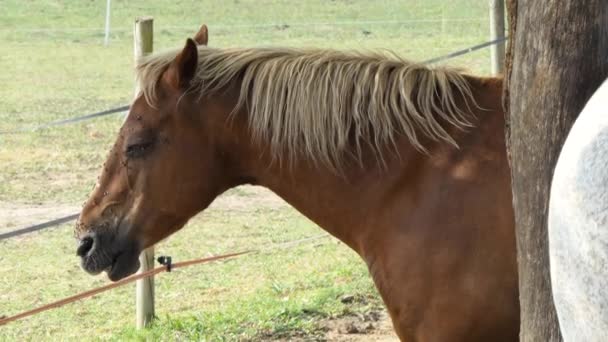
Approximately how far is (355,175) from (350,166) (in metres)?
0.03

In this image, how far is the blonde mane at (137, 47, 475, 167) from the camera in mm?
3318

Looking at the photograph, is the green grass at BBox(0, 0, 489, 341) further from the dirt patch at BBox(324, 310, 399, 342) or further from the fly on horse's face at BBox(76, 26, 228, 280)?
the fly on horse's face at BBox(76, 26, 228, 280)

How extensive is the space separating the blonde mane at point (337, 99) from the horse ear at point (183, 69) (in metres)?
0.03

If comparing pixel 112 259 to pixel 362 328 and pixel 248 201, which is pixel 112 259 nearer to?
pixel 362 328

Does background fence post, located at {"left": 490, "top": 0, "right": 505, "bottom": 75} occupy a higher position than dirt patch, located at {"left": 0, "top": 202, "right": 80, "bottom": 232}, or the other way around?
background fence post, located at {"left": 490, "top": 0, "right": 505, "bottom": 75}

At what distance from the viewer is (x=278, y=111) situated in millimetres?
3389

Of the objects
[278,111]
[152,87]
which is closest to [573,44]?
[278,111]

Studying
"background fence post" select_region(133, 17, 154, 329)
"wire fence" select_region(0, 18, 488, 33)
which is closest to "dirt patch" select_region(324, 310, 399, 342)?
"background fence post" select_region(133, 17, 154, 329)

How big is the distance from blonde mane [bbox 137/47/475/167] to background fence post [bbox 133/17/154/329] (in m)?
1.99

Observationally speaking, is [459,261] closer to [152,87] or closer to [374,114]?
[374,114]

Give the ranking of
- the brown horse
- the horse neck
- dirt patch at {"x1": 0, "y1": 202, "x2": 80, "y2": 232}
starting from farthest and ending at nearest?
dirt patch at {"x1": 0, "y1": 202, "x2": 80, "y2": 232}
the horse neck
the brown horse

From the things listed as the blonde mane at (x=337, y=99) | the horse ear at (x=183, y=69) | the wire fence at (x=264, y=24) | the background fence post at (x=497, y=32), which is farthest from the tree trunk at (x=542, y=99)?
the wire fence at (x=264, y=24)

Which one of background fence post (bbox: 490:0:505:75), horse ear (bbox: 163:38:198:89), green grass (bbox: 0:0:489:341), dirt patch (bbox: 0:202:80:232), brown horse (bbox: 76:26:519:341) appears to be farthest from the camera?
dirt patch (bbox: 0:202:80:232)

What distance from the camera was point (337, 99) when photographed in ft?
11.0
